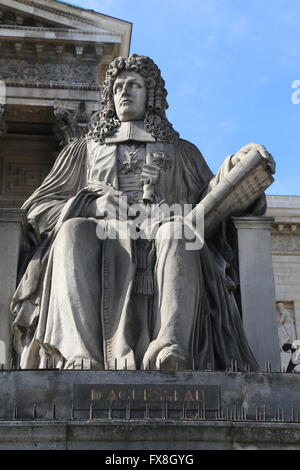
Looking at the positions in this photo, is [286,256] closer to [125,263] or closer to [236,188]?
[236,188]

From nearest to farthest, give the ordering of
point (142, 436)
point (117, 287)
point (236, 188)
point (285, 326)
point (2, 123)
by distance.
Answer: point (142, 436) < point (117, 287) < point (236, 188) < point (2, 123) < point (285, 326)

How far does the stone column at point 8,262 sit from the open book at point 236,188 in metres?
1.60

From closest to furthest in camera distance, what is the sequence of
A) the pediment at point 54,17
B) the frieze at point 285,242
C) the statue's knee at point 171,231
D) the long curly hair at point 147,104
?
the statue's knee at point 171,231 < the long curly hair at point 147,104 < the pediment at point 54,17 < the frieze at point 285,242

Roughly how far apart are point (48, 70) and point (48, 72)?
0.05 meters

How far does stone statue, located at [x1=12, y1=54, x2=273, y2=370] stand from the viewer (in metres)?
7.83

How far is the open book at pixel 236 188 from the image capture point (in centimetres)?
912

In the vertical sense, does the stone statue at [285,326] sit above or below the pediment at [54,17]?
below

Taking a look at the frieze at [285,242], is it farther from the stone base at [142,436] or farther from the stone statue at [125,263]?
the stone base at [142,436]

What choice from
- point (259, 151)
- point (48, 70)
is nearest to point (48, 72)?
point (48, 70)

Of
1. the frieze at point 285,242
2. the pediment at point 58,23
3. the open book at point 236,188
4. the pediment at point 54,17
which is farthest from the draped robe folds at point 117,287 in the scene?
the frieze at point 285,242

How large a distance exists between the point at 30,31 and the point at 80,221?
13539mm

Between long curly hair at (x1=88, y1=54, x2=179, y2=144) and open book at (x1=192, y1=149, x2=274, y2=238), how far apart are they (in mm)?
1022

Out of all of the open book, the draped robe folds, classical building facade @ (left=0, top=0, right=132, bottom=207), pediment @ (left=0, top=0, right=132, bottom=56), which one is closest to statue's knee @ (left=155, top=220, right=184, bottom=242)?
the draped robe folds

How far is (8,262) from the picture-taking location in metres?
8.81
